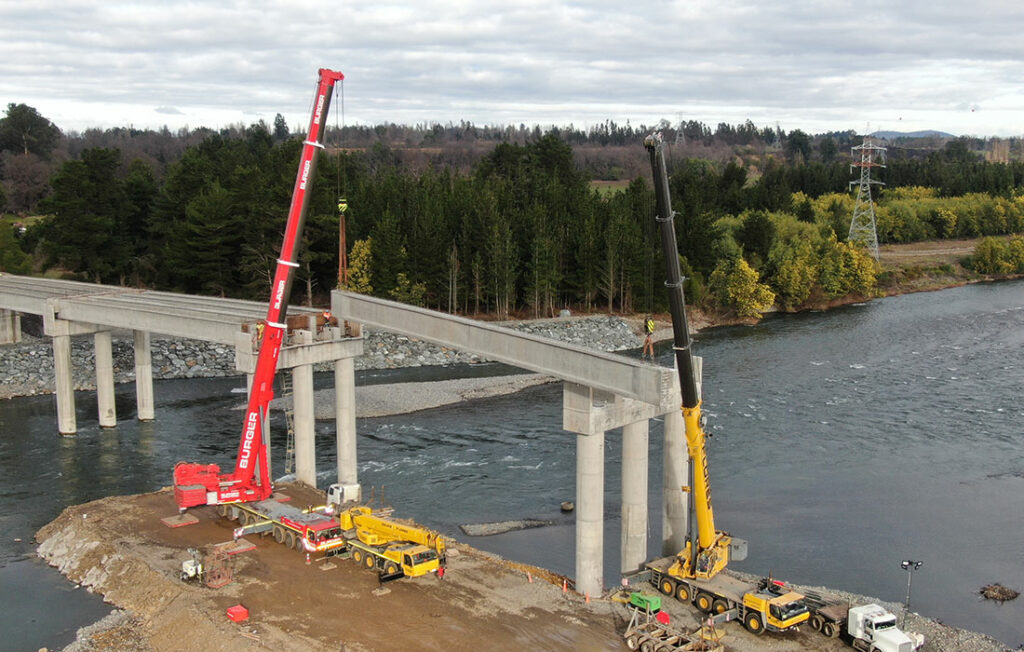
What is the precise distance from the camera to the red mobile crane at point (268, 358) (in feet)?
123

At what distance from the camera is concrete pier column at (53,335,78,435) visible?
55.5 meters

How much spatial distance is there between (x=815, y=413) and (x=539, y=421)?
1688cm

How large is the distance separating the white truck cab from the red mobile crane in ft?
73.2

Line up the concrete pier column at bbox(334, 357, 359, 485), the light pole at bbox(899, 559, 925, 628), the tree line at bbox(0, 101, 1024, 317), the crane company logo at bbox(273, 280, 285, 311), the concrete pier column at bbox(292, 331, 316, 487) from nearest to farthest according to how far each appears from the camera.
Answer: the light pole at bbox(899, 559, 925, 628) < the crane company logo at bbox(273, 280, 285, 311) < the concrete pier column at bbox(292, 331, 316, 487) < the concrete pier column at bbox(334, 357, 359, 485) < the tree line at bbox(0, 101, 1024, 317)

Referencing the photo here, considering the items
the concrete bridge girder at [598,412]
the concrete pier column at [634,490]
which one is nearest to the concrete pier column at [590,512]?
the concrete bridge girder at [598,412]

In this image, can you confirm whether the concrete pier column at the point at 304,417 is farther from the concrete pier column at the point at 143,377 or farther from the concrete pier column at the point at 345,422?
the concrete pier column at the point at 143,377

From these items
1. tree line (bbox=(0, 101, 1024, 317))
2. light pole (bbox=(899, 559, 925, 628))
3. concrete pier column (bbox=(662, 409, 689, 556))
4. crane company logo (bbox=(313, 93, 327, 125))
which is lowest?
light pole (bbox=(899, 559, 925, 628))

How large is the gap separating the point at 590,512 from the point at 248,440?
1433 cm

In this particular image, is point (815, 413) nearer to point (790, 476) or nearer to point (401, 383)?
point (790, 476)

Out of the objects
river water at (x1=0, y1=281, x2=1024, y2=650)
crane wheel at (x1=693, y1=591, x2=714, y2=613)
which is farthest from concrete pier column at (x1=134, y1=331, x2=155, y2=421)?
crane wheel at (x1=693, y1=591, x2=714, y2=613)

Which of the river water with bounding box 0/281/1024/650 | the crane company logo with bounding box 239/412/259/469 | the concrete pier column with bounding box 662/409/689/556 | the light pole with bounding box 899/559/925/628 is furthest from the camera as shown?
the crane company logo with bounding box 239/412/259/469

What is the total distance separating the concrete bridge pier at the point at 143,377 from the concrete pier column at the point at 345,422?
19.6 meters

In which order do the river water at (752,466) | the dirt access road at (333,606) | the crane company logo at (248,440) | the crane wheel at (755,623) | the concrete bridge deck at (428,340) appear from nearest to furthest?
the dirt access road at (333,606), the crane wheel at (755,623), the concrete bridge deck at (428,340), the river water at (752,466), the crane company logo at (248,440)

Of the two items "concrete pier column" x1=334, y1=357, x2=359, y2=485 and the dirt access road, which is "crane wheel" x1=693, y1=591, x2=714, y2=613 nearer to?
the dirt access road
